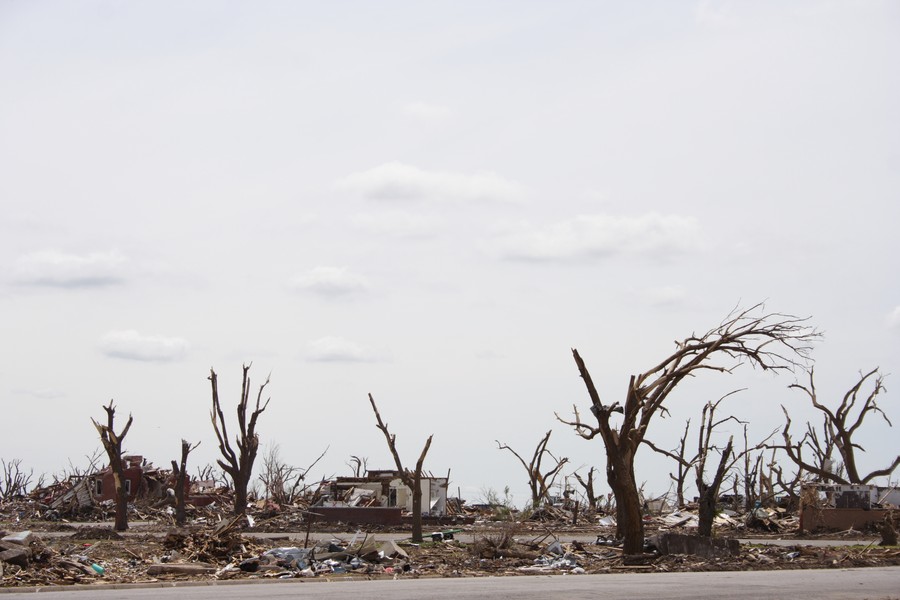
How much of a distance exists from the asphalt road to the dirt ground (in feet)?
5.40

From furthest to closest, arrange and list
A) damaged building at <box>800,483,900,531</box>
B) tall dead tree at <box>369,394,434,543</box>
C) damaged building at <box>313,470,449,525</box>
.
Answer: damaged building at <box>313,470,449,525</box>, damaged building at <box>800,483,900,531</box>, tall dead tree at <box>369,394,434,543</box>

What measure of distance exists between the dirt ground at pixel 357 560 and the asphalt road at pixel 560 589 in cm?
165

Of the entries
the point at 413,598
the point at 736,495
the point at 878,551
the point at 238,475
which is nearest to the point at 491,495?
the point at 238,475

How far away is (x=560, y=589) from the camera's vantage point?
54.6 ft

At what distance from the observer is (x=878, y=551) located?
1033 inches

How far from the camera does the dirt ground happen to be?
19.6 meters

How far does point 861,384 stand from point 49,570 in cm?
3692

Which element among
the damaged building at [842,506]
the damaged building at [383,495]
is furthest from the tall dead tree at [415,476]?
the damaged building at [842,506]

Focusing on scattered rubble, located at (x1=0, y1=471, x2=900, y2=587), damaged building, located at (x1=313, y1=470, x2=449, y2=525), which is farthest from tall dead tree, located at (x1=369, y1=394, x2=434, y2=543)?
damaged building, located at (x1=313, y1=470, x2=449, y2=525)

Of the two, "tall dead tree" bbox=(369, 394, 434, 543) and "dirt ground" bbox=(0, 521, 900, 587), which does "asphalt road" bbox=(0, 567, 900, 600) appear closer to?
"dirt ground" bbox=(0, 521, 900, 587)

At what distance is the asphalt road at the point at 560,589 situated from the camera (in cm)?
1548

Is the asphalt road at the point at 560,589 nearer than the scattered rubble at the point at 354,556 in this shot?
Yes

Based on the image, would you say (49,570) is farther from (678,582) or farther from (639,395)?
(639,395)

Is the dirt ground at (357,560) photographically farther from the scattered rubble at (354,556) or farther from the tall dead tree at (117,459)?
the tall dead tree at (117,459)
